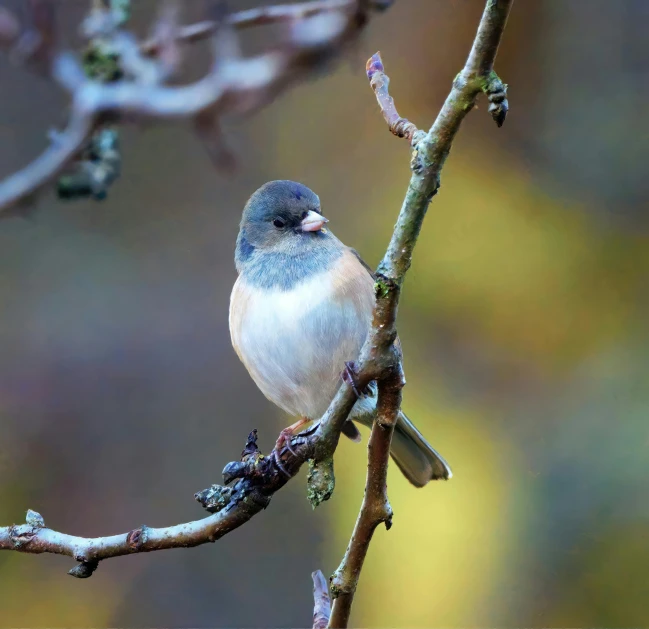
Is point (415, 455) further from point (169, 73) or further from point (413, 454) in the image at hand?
point (169, 73)

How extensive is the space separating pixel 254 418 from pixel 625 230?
1100 mm

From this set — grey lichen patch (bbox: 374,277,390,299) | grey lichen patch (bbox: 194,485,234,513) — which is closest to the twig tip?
grey lichen patch (bbox: 374,277,390,299)

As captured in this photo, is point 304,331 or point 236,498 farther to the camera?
point 304,331

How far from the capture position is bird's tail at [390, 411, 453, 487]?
4.21 feet

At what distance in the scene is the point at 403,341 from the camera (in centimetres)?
197

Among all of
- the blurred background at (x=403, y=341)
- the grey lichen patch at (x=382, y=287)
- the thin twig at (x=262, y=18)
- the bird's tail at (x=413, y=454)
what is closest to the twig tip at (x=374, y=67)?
the grey lichen patch at (x=382, y=287)

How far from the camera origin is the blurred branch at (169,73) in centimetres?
167

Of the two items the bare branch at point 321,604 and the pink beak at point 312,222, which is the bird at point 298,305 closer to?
the pink beak at point 312,222

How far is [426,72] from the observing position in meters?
2.02

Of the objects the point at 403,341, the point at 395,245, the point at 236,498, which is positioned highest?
the point at 403,341

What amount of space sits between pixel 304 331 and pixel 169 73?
107 centimetres

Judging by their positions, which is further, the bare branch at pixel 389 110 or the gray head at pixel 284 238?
the gray head at pixel 284 238

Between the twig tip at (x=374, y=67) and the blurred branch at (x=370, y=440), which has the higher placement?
the twig tip at (x=374, y=67)

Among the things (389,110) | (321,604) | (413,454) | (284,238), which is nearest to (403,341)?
(413,454)
